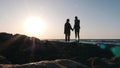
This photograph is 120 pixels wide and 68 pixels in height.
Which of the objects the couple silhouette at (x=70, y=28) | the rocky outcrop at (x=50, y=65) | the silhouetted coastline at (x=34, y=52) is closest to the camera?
the rocky outcrop at (x=50, y=65)

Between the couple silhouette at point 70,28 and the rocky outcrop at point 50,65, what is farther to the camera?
the couple silhouette at point 70,28

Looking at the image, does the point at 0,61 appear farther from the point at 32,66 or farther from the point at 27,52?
the point at 27,52

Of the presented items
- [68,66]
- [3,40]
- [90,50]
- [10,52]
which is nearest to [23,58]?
[10,52]

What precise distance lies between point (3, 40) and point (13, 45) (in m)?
1.85

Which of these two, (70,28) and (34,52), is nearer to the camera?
(34,52)

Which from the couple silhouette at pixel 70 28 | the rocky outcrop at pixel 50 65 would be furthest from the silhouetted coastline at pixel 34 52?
the rocky outcrop at pixel 50 65

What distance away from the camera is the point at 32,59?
18656mm

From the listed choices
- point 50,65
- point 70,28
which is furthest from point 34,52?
point 50,65

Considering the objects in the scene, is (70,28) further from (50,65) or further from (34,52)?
(50,65)

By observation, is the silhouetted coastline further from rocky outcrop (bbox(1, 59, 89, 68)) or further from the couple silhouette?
rocky outcrop (bbox(1, 59, 89, 68))

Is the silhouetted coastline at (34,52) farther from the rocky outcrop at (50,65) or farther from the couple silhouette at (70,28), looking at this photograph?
the rocky outcrop at (50,65)

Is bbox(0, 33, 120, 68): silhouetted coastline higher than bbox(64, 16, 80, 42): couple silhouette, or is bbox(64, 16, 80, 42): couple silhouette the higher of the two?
bbox(64, 16, 80, 42): couple silhouette

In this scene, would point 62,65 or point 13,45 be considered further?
point 13,45

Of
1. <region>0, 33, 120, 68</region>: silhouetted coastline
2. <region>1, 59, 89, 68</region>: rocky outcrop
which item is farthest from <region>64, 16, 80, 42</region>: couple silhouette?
<region>1, 59, 89, 68</region>: rocky outcrop
